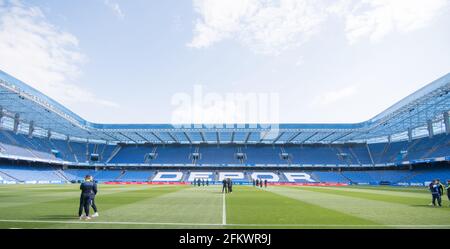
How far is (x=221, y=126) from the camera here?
192ft

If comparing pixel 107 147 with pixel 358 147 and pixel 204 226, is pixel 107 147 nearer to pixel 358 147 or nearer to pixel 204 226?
pixel 358 147

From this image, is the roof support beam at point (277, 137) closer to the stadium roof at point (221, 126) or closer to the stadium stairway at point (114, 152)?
the stadium roof at point (221, 126)

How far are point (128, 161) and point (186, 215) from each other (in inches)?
2555

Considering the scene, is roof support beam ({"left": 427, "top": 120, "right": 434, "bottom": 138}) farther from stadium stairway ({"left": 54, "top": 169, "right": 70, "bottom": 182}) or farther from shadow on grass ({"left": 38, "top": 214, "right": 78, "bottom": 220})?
stadium stairway ({"left": 54, "top": 169, "right": 70, "bottom": 182})

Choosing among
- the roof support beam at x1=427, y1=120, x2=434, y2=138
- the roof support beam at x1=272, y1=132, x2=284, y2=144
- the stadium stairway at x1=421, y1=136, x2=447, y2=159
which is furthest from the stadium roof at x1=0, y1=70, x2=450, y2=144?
the stadium stairway at x1=421, y1=136, x2=447, y2=159

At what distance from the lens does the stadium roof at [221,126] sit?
38500 mm

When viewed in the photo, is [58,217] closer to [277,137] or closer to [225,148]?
[277,137]

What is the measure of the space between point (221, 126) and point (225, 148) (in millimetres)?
17970

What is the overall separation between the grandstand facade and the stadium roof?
0.21 metres

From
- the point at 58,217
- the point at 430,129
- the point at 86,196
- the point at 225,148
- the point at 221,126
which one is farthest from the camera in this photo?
the point at 225,148

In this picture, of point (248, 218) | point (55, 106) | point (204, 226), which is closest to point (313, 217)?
point (248, 218)

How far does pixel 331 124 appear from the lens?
58875 mm

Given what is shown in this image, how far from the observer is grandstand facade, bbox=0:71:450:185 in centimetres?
4806

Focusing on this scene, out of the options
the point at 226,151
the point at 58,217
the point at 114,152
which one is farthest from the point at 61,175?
the point at 58,217
